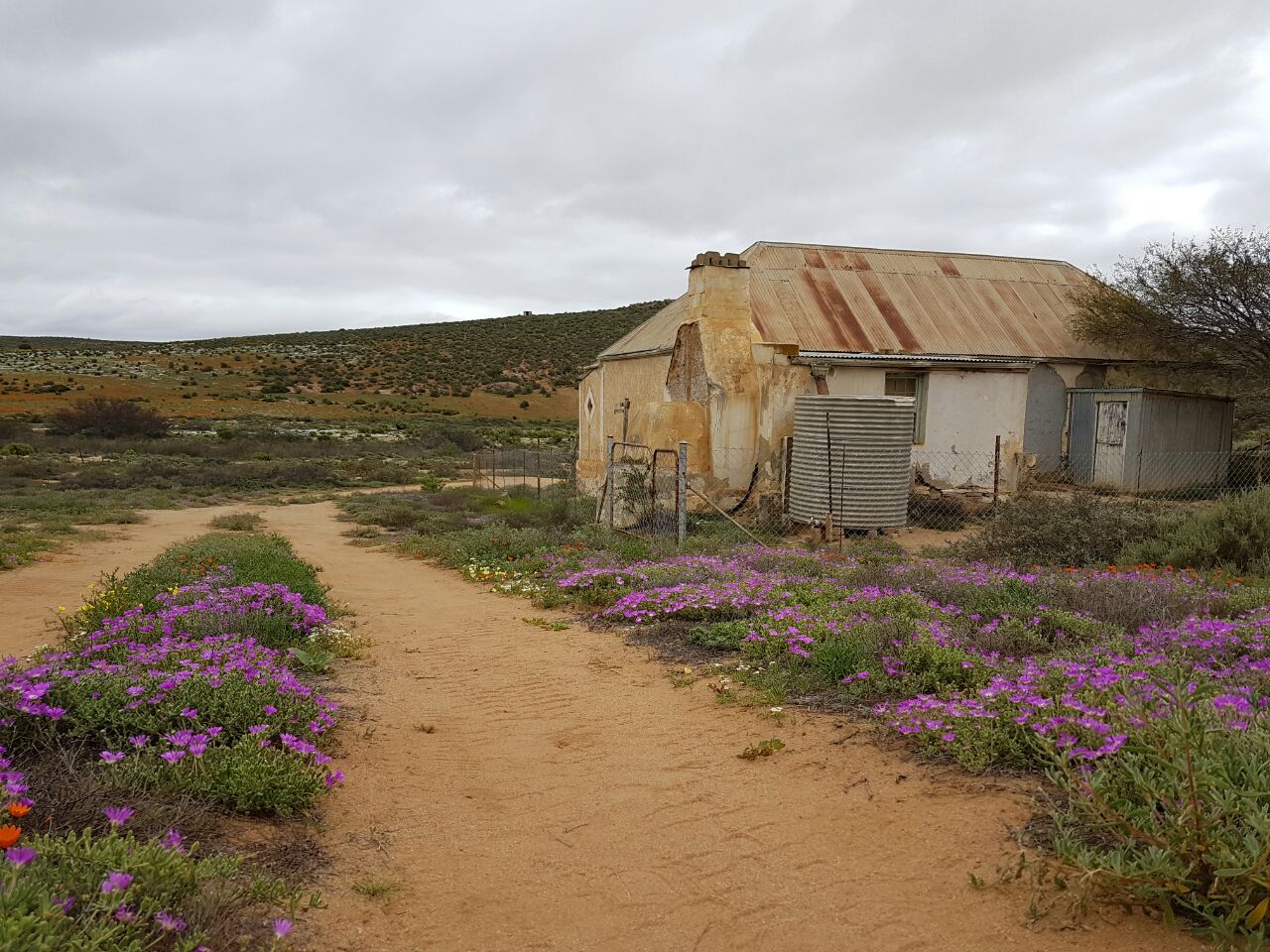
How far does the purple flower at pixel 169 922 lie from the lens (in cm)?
269

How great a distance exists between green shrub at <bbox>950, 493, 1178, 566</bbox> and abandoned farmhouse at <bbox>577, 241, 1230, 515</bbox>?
3802 millimetres

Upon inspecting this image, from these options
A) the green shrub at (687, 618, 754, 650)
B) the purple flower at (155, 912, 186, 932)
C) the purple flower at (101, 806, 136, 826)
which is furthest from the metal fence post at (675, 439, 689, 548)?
the purple flower at (155, 912, 186, 932)

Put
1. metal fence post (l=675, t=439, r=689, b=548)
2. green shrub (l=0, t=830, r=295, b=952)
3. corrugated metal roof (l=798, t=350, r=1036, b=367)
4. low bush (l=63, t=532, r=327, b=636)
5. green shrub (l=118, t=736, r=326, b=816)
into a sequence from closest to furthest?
green shrub (l=0, t=830, r=295, b=952), green shrub (l=118, t=736, r=326, b=816), low bush (l=63, t=532, r=327, b=636), metal fence post (l=675, t=439, r=689, b=548), corrugated metal roof (l=798, t=350, r=1036, b=367)

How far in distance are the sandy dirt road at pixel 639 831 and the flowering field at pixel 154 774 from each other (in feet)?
1.13

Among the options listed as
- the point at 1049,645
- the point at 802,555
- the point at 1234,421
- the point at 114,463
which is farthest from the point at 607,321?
the point at 1049,645

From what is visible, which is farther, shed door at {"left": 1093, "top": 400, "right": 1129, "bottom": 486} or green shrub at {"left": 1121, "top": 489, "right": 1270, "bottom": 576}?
shed door at {"left": 1093, "top": 400, "right": 1129, "bottom": 486}

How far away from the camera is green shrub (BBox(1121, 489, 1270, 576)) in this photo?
9.83 metres

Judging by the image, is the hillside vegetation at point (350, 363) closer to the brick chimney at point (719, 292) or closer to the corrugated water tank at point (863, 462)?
the brick chimney at point (719, 292)

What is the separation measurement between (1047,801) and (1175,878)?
39.0 inches

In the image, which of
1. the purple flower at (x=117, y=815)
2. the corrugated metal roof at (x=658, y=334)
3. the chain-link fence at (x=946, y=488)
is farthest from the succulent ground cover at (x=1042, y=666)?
the corrugated metal roof at (x=658, y=334)

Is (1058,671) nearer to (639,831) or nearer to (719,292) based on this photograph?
(639,831)

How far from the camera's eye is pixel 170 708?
455 centimetres

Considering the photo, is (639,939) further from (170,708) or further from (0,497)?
(0,497)

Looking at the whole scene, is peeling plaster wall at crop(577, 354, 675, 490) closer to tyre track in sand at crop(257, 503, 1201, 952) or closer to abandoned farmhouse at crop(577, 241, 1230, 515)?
abandoned farmhouse at crop(577, 241, 1230, 515)
